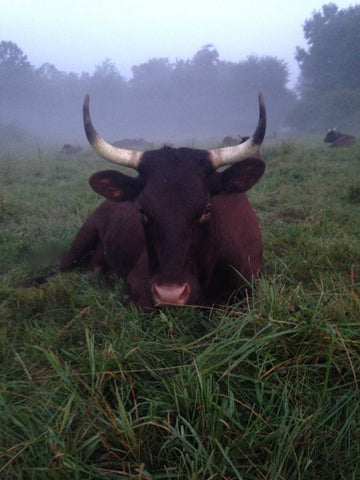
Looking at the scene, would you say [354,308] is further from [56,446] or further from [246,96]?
[246,96]

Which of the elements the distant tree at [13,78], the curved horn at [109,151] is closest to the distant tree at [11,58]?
the distant tree at [13,78]

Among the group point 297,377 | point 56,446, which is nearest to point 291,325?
point 297,377

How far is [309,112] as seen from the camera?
Result: 3784cm

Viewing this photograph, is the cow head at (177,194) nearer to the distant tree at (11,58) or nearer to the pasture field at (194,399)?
the pasture field at (194,399)

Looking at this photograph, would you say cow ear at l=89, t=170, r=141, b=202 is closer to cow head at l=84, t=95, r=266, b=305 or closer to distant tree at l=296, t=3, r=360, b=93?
cow head at l=84, t=95, r=266, b=305

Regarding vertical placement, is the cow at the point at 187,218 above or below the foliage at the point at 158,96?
below

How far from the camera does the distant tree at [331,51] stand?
36469 millimetres

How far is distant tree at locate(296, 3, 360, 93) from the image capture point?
120 ft

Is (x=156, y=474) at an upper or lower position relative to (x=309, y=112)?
lower

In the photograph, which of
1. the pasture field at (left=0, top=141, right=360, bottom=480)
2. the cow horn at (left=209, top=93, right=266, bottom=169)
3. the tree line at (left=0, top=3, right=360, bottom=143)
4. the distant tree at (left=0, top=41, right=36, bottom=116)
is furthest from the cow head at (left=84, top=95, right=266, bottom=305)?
the distant tree at (left=0, top=41, right=36, bottom=116)

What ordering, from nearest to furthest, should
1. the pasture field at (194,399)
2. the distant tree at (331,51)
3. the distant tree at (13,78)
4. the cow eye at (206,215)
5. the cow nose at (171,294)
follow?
the pasture field at (194,399), the cow nose at (171,294), the cow eye at (206,215), the distant tree at (331,51), the distant tree at (13,78)

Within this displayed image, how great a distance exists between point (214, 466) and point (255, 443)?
0.64 feet

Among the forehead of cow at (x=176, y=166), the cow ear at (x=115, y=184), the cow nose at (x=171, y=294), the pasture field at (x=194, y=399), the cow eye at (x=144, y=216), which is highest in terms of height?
the forehead of cow at (x=176, y=166)

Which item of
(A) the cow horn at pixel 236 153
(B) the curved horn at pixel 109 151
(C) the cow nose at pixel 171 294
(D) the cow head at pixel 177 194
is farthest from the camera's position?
(B) the curved horn at pixel 109 151
